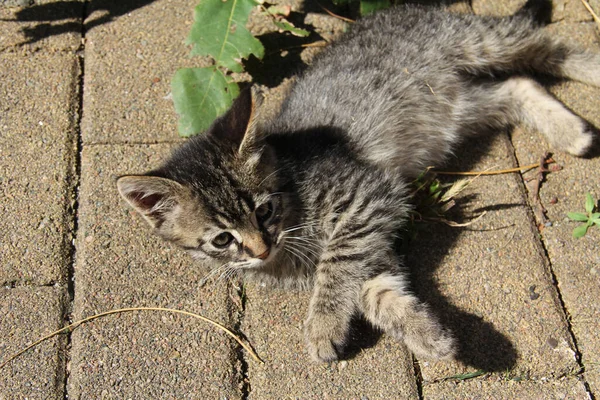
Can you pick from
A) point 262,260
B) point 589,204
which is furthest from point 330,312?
point 589,204

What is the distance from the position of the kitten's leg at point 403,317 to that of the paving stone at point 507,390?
0.56 feet

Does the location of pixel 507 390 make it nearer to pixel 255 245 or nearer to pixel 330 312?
pixel 330 312

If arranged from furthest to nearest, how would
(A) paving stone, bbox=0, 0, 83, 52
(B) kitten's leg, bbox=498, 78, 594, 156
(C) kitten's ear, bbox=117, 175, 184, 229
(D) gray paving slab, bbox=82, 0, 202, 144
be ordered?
(A) paving stone, bbox=0, 0, 83, 52
(D) gray paving slab, bbox=82, 0, 202, 144
(B) kitten's leg, bbox=498, 78, 594, 156
(C) kitten's ear, bbox=117, 175, 184, 229

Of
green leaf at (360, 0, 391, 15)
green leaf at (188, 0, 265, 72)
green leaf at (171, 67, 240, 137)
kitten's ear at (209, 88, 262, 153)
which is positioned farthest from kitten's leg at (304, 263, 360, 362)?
green leaf at (360, 0, 391, 15)

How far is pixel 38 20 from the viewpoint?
3.79 metres

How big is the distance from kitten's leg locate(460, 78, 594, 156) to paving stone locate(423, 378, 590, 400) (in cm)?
126

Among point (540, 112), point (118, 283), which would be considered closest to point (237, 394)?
point (118, 283)

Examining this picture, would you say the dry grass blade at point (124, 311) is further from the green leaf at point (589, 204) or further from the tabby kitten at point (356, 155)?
the green leaf at point (589, 204)

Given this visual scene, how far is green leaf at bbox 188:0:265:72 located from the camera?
3.49 m

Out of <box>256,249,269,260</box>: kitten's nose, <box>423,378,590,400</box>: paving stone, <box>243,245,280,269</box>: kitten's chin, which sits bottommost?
<box>423,378,590,400</box>: paving stone

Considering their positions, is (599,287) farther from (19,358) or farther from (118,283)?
(19,358)

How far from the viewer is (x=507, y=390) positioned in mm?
2703

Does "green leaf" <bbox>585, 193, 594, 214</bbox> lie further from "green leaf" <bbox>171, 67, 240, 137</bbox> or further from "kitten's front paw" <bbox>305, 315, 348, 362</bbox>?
"green leaf" <bbox>171, 67, 240, 137</bbox>

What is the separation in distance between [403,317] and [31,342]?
1.66 m
